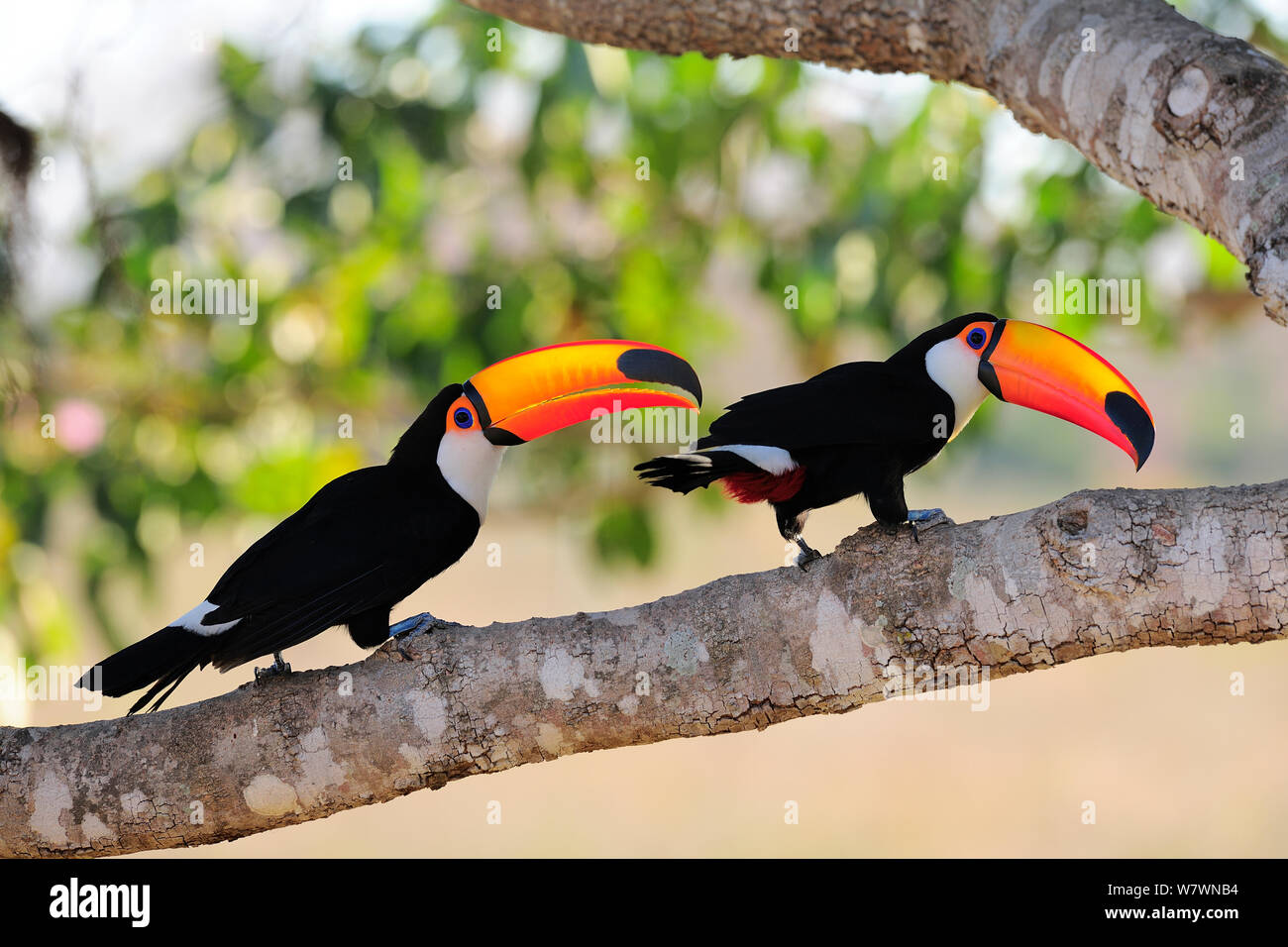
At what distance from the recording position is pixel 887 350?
13.5 ft

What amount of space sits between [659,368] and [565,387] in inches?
10.4

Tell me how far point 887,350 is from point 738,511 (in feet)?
4.71

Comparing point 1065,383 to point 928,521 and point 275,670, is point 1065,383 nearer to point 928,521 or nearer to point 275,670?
point 928,521

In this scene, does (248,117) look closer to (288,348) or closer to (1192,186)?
(288,348)

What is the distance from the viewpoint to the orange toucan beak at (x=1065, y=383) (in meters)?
1.76

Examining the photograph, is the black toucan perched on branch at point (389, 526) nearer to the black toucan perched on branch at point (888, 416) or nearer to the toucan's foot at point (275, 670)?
the toucan's foot at point (275, 670)

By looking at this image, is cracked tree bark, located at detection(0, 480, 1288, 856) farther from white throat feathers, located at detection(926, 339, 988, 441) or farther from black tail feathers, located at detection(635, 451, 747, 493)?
white throat feathers, located at detection(926, 339, 988, 441)

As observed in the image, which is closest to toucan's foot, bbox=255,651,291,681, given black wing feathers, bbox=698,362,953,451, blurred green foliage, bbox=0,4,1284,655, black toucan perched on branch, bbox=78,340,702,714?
black toucan perched on branch, bbox=78,340,702,714

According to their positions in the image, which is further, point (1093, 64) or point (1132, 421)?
point (1093, 64)

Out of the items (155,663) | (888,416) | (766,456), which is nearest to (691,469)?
(766,456)

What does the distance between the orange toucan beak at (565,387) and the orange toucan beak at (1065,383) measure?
519 mm

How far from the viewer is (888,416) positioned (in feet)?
6.40

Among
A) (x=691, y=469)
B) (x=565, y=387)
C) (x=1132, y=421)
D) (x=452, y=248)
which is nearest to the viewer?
(x=1132, y=421)

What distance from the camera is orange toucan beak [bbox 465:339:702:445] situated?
1.95m
